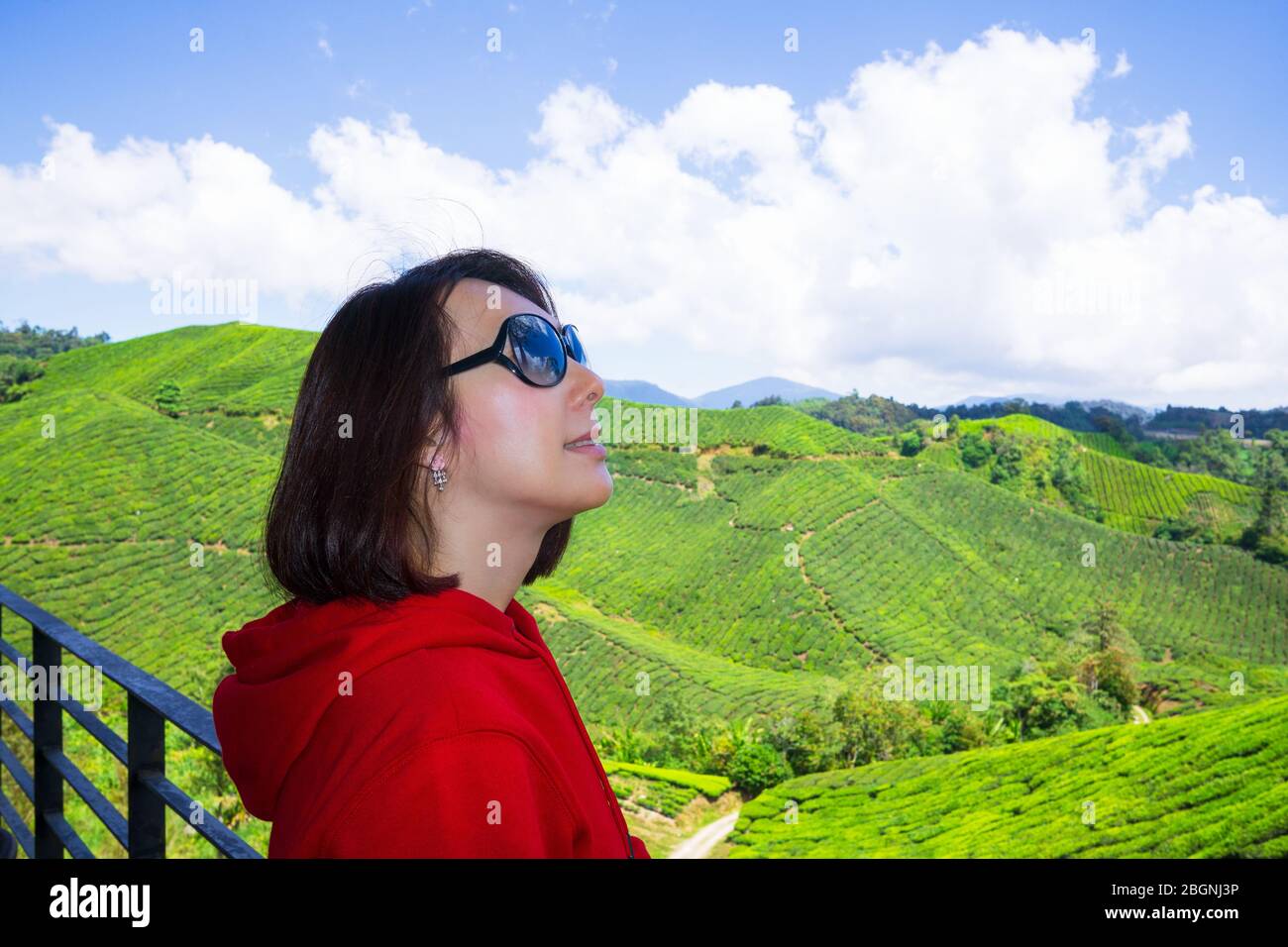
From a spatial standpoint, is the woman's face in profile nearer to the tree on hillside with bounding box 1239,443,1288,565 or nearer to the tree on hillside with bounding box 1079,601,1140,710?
the tree on hillside with bounding box 1079,601,1140,710

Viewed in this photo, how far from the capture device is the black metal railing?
3.04 ft

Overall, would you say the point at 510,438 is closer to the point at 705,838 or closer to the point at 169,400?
the point at 705,838

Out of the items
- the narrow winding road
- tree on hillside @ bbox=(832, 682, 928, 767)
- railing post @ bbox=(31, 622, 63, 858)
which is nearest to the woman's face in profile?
railing post @ bbox=(31, 622, 63, 858)

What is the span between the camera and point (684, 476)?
3650cm

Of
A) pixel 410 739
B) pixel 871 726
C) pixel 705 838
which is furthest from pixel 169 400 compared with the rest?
pixel 410 739

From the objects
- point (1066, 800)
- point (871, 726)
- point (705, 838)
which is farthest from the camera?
point (871, 726)

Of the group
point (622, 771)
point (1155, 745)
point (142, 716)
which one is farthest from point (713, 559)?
point (142, 716)

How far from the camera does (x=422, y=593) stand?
0.67 metres

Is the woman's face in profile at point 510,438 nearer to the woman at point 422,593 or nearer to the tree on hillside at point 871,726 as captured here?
the woman at point 422,593

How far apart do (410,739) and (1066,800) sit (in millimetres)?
14925

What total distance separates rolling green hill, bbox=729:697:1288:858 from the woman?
8.98m

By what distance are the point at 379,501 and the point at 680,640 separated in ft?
88.3
